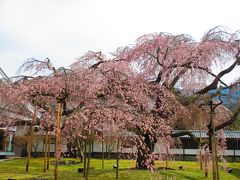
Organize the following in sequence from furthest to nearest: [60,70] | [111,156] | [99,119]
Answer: [111,156], [60,70], [99,119]

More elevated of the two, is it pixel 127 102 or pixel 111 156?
pixel 127 102

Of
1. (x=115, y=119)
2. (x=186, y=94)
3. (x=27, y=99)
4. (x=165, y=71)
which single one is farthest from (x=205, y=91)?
(x=27, y=99)

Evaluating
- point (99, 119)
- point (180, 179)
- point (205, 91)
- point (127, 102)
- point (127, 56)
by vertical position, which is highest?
point (127, 56)

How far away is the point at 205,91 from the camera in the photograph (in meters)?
15.2

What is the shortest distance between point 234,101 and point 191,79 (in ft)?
6.72

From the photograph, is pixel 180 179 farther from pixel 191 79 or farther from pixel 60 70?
pixel 60 70

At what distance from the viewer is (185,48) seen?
14219 millimetres

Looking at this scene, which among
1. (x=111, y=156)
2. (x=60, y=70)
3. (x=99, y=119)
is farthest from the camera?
(x=111, y=156)

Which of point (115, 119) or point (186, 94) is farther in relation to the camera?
point (186, 94)

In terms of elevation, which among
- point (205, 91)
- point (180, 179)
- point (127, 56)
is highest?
point (127, 56)

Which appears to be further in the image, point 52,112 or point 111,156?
point 111,156

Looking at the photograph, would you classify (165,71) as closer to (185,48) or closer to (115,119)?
(185,48)

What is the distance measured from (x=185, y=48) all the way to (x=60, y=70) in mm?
5708

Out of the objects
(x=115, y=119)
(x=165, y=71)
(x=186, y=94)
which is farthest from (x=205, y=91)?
(x=115, y=119)
